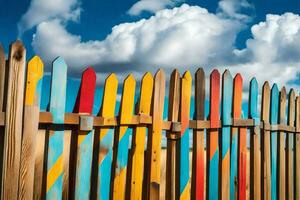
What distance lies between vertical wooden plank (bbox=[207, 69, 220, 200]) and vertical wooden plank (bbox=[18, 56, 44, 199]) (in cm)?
209

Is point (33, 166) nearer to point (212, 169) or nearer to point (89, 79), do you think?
point (89, 79)

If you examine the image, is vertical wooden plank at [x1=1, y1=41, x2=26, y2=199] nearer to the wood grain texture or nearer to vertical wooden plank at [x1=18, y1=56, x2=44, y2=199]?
vertical wooden plank at [x1=18, y1=56, x2=44, y2=199]

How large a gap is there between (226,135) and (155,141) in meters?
1.14

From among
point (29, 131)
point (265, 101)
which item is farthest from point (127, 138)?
point (265, 101)

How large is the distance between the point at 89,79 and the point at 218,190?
216 centimetres

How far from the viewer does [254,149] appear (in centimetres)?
542

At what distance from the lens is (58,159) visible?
133 inches

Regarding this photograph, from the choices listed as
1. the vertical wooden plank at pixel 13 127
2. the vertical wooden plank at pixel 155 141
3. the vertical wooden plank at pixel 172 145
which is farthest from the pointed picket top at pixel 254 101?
the vertical wooden plank at pixel 13 127

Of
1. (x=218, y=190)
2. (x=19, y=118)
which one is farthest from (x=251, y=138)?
(x=19, y=118)

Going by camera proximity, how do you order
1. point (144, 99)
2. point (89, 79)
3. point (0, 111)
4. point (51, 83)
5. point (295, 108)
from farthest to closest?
1. point (295, 108)
2. point (144, 99)
3. point (89, 79)
4. point (51, 83)
5. point (0, 111)

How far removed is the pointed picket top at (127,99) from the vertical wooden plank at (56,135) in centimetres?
58

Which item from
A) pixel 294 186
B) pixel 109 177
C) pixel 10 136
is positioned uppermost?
pixel 10 136

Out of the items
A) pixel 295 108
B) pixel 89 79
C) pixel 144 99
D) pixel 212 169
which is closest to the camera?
pixel 89 79

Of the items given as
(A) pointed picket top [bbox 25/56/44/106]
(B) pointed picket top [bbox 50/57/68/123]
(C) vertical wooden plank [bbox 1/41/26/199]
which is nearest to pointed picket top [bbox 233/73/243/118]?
(B) pointed picket top [bbox 50/57/68/123]
